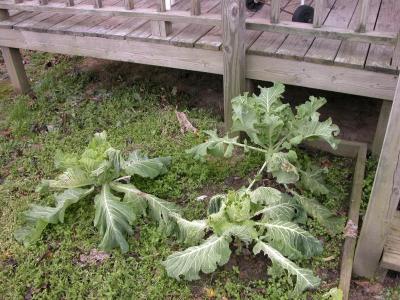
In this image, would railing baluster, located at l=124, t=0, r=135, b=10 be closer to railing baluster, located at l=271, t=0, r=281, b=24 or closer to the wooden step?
railing baluster, located at l=271, t=0, r=281, b=24

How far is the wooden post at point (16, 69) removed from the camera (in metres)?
4.99

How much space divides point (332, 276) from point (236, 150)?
1.44 meters

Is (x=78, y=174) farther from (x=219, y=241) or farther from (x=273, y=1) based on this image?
(x=273, y=1)

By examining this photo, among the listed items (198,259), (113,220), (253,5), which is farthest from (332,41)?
(113,220)

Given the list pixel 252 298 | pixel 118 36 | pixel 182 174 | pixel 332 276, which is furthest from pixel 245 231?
pixel 118 36

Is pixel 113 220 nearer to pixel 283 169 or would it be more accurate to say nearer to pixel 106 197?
pixel 106 197

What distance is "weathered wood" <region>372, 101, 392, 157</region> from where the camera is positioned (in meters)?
3.42

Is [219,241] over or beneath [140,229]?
over

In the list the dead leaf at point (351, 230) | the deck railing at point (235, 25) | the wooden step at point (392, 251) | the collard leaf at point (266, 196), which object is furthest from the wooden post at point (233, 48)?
the wooden step at point (392, 251)

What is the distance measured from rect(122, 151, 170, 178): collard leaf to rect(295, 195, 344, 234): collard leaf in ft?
3.67

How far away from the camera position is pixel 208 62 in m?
3.86

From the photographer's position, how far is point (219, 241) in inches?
109

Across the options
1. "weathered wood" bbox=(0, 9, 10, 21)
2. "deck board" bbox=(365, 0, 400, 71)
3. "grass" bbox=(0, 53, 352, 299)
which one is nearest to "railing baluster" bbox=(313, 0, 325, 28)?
"deck board" bbox=(365, 0, 400, 71)

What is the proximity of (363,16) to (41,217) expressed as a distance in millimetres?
2728
